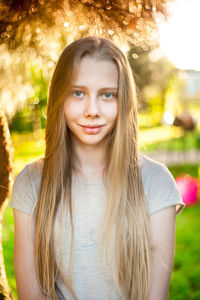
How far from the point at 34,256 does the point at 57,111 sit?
2.33 ft

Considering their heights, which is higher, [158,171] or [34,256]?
[158,171]

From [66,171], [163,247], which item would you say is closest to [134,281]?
[163,247]

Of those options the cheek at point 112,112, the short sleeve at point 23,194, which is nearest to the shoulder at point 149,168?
the cheek at point 112,112

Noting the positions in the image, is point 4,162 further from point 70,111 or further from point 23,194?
point 70,111

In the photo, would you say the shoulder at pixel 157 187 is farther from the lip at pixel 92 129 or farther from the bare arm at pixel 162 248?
the lip at pixel 92 129

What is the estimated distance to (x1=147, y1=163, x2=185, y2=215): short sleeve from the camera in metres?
1.88

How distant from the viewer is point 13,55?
6.60 ft

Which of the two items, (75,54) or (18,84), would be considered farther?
(18,84)

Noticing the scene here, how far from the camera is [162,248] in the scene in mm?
1888

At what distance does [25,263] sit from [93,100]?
837 millimetres

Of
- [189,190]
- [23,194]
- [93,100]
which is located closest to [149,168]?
[93,100]

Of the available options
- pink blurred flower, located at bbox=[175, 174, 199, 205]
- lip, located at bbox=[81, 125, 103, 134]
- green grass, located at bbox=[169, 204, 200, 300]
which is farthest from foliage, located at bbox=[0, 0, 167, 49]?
pink blurred flower, located at bbox=[175, 174, 199, 205]

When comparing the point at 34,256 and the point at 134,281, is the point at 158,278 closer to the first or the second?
the point at 134,281

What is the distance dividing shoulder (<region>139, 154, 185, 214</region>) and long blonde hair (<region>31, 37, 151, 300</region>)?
37 mm
